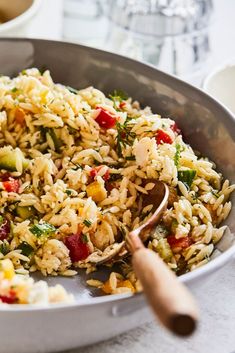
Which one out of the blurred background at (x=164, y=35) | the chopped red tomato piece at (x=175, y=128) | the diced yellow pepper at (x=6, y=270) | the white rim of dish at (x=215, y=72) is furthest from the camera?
the blurred background at (x=164, y=35)

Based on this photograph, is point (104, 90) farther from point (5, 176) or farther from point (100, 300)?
point (100, 300)

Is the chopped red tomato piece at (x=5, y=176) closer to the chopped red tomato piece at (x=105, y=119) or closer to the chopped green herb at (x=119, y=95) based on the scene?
the chopped red tomato piece at (x=105, y=119)

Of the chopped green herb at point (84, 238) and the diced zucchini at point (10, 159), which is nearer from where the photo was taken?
the chopped green herb at point (84, 238)

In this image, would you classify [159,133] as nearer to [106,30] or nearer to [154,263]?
[154,263]

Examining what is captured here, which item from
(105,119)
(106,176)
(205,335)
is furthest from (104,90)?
(205,335)

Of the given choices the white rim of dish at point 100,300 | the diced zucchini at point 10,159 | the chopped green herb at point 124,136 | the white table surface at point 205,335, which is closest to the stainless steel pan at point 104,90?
the white rim of dish at point 100,300

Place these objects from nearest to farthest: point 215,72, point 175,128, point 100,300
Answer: point 100,300
point 175,128
point 215,72

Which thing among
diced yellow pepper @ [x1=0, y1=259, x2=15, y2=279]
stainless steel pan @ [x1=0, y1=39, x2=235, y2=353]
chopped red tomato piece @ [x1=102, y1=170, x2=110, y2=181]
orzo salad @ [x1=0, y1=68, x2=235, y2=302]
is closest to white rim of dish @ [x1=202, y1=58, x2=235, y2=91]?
stainless steel pan @ [x1=0, y1=39, x2=235, y2=353]
